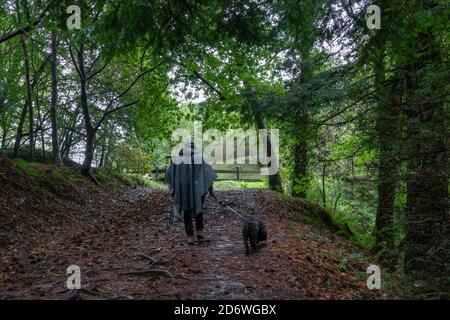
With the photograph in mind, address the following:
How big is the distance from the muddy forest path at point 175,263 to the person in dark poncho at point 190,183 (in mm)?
525

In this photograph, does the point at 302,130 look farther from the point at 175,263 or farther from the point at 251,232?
the point at 175,263

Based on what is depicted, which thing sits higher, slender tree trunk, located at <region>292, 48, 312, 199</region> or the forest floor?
slender tree trunk, located at <region>292, 48, 312, 199</region>

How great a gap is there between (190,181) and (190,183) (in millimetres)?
39

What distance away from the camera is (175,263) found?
6.14 m

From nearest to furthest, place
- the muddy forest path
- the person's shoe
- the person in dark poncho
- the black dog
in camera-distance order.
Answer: the muddy forest path → the black dog → the person in dark poncho → the person's shoe

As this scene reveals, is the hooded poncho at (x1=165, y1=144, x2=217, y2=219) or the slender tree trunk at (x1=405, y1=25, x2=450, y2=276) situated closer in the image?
the slender tree trunk at (x1=405, y1=25, x2=450, y2=276)

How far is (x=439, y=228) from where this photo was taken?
6098mm

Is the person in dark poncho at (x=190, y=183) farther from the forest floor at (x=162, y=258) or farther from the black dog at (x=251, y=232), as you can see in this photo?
the black dog at (x=251, y=232)

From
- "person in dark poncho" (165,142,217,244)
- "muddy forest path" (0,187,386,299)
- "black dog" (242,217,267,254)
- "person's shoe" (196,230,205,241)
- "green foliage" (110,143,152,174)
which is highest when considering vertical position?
"green foliage" (110,143,152,174)

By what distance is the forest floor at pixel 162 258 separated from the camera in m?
5.02

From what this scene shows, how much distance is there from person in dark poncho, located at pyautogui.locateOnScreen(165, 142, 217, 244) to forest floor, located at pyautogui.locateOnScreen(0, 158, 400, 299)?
526mm

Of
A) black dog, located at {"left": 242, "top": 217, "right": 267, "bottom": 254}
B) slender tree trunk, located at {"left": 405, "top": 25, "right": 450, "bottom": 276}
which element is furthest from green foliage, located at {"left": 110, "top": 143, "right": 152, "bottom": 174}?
slender tree trunk, located at {"left": 405, "top": 25, "right": 450, "bottom": 276}

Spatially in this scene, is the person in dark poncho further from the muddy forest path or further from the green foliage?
the green foliage

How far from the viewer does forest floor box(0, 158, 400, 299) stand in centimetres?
Answer: 502
